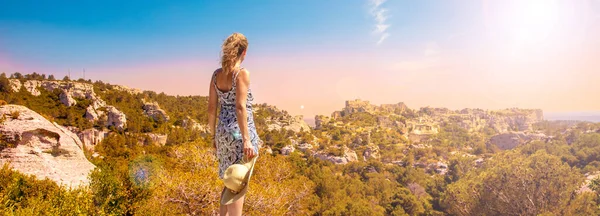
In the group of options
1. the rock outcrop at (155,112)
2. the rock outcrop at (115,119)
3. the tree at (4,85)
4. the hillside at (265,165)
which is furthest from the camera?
the rock outcrop at (155,112)

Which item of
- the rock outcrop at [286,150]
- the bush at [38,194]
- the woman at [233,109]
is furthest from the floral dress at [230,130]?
the rock outcrop at [286,150]

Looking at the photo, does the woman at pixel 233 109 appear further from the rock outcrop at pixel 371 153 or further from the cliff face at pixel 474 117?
the cliff face at pixel 474 117

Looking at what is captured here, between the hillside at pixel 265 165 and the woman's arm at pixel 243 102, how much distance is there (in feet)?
21.2

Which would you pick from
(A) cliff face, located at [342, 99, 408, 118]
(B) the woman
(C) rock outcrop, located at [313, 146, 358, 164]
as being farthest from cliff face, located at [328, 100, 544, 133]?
(B) the woman

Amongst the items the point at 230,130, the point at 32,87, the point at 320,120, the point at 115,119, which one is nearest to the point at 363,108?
the point at 320,120

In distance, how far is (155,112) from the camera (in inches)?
2104

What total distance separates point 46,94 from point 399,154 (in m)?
64.9

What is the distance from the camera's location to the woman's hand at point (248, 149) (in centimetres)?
252

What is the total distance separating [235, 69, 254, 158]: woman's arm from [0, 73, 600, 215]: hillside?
6.45 metres

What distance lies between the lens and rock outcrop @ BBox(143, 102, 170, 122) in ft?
173

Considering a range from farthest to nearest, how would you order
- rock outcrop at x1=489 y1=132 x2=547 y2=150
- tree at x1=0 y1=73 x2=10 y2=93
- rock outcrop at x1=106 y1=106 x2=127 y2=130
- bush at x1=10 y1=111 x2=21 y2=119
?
rock outcrop at x1=489 y1=132 x2=547 y2=150 < rock outcrop at x1=106 y1=106 x2=127 y2=130 < tree at x1=0 y1=73 x2=10 y2=93 < bush at x1=10 y1=111 x2=21 y2=119

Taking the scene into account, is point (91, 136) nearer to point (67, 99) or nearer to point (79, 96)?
point (67, 99)

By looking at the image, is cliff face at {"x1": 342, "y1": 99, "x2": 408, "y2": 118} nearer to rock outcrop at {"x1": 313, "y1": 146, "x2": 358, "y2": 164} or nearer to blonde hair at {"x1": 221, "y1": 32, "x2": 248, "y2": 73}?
rock outcrop at {"x1": 313, "y1": 146, "x2": 358, "y2": 164}

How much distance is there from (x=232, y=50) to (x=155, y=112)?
56.4 m
